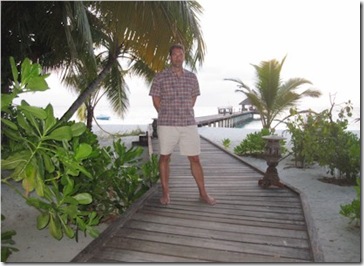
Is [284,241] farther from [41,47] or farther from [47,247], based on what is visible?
[41,47]

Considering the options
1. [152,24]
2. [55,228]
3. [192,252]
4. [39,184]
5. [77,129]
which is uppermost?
[152,24]

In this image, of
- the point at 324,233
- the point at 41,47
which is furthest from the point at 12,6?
the point at 324,233

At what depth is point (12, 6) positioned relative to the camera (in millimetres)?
4211

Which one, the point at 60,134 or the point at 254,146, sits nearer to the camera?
the point at 60,134

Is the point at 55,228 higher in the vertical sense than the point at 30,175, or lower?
lower

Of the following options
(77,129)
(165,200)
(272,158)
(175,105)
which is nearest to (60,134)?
(77,129)

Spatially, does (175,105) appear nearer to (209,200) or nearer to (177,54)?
(177,54)

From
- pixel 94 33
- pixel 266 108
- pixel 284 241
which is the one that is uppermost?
pixel 94 33

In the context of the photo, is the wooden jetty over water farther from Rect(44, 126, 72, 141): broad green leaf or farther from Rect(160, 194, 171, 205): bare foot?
Rect(44, 126, 72, 141): broad green leaf

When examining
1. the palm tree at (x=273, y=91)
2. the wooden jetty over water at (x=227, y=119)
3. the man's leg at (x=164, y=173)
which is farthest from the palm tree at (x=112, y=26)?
the wooden jetty over water at (x=227, y=119)

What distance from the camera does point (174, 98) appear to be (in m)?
2.85

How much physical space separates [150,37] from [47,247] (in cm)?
281

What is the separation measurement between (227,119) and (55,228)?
79.7 feet

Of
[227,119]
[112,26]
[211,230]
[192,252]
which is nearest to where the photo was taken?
[192,252]
